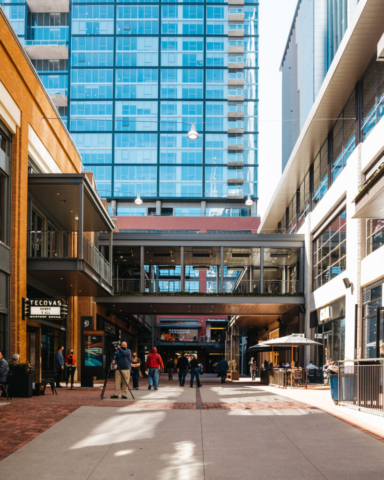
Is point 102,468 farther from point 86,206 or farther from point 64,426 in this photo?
point 86,206

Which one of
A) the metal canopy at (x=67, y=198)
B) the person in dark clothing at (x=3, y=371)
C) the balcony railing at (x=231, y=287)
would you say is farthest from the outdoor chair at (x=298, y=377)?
the person in dark clothing at (x=3, y=371)

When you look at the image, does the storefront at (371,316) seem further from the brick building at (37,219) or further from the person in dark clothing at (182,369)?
the brick building at (37,219)

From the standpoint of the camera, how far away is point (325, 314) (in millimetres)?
29781

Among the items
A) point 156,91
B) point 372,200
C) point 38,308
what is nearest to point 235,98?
point 156,91

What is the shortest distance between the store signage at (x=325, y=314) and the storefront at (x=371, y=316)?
5401 millimetres

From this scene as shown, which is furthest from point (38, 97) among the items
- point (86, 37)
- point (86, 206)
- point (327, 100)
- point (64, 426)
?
point (86, 37)

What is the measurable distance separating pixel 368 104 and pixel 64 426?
18.1 m

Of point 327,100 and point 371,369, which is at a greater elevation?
point 327,100

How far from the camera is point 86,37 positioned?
3541 inches

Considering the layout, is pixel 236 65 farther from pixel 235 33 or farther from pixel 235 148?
pixel 235 148

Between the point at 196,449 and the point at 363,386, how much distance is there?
18.7 feet

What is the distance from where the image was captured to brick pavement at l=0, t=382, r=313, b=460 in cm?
926

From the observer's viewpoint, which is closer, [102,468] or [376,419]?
[102,468]

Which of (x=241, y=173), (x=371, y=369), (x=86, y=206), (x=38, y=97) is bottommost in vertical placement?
(x=371, y=369)
